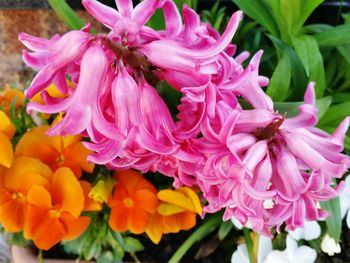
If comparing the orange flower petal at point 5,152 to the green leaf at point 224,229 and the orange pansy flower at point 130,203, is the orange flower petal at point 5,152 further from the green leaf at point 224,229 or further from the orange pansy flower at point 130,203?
the green leaf at point 224,229

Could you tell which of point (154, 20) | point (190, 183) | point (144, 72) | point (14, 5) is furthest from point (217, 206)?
point (14, 5)

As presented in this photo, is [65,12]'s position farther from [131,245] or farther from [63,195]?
[131,245]

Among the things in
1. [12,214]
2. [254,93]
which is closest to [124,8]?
[254,93]

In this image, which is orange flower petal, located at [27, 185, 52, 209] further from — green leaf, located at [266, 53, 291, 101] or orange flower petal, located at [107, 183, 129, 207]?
green leaf, located at [266, 53, 291, 101]

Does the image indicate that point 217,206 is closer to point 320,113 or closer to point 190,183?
point 190,183

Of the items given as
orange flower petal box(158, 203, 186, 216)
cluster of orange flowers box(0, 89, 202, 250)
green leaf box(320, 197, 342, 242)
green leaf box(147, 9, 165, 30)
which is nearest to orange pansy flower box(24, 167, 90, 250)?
cluster of orange flowers box(0, 89, 202, 250)

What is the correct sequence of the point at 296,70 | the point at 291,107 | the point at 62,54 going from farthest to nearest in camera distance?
1. the point at 296,70
2. the point at 291,107
3. the point at 62,54

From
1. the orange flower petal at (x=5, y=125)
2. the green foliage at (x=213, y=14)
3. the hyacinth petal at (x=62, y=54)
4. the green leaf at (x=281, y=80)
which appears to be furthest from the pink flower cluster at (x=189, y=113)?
the green foliage at (x=213, y=14)

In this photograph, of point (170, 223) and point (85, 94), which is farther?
point (170, 223)

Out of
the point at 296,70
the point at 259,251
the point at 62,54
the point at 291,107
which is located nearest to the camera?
the point at 62,54
